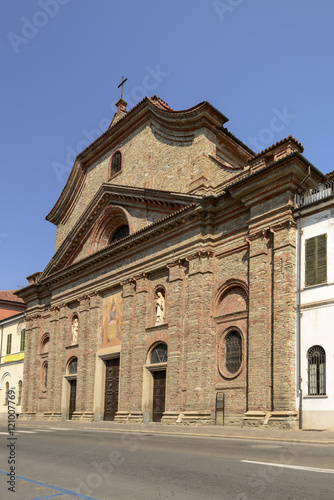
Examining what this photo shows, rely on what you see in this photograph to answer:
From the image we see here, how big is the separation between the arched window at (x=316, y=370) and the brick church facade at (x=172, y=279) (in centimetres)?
61

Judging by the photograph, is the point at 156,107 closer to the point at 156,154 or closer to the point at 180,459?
the point at 156,154

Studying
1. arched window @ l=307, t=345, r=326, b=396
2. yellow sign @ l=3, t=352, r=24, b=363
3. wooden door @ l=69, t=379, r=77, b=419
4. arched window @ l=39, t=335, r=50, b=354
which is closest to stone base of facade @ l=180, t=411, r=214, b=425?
arched window @ l=307, t=345, r=326, b=396

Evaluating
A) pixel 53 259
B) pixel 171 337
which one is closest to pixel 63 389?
pixel 53 259

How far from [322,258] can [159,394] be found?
10.6 metres

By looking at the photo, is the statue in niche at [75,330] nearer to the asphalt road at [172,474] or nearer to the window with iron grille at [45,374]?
the window with iron grille at [45,374]

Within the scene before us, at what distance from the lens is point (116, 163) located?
31.0 meters

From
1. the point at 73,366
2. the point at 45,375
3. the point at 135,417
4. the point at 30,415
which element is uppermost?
the point at 73,366

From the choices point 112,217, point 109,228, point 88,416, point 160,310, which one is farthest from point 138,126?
point 88,416

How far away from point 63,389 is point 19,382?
9529 millimetres

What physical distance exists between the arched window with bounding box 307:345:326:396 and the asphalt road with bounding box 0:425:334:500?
23.2 ft

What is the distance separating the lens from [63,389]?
31.8 metres

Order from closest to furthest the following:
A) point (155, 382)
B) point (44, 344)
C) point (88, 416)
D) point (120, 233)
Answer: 1. point (155, 382)
2. point (88, 416)
3. point (120, 233)
4. point (44, 344)

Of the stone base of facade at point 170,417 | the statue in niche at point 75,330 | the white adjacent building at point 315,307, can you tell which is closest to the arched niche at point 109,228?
the statue in niche at point 75,330

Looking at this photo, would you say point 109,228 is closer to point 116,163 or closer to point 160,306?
point 116,163
